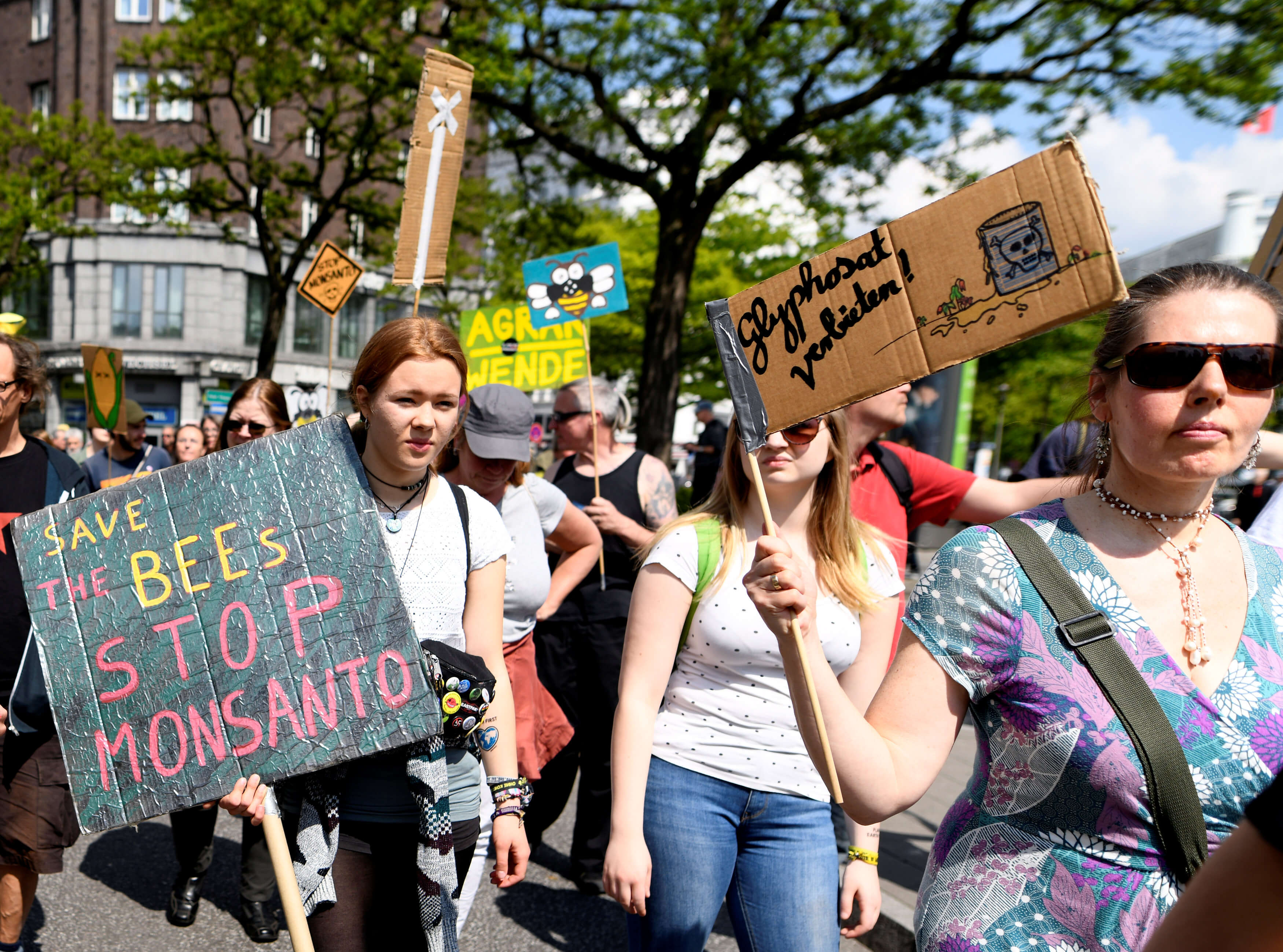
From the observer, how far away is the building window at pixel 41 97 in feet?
114

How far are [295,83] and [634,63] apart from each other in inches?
266

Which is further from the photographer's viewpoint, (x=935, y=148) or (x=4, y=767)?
(x=935, y=148)

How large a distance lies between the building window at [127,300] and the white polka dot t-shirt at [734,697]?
116 feet

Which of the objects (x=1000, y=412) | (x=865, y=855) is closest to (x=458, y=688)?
(x=865, y=855)

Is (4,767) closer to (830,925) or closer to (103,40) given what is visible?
(830,925)

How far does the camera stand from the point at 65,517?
222 centimetres

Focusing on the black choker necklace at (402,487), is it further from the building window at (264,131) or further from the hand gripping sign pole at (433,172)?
the building window at (264,131)

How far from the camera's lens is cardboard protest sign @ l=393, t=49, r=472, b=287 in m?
3.22

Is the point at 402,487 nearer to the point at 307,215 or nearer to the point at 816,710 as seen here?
the point at 816,710

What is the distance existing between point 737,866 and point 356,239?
1835 cm

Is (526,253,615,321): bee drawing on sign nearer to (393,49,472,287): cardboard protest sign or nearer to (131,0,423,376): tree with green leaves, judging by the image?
(393,49,472,287): cardboard protest sign

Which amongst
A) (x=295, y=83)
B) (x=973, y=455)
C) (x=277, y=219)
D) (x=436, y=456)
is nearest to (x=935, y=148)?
(x=295, y=83)

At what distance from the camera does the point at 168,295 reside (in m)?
33.3

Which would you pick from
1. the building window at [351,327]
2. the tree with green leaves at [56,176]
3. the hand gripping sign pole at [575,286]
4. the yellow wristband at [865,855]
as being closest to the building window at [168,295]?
the building window at [351,327]
